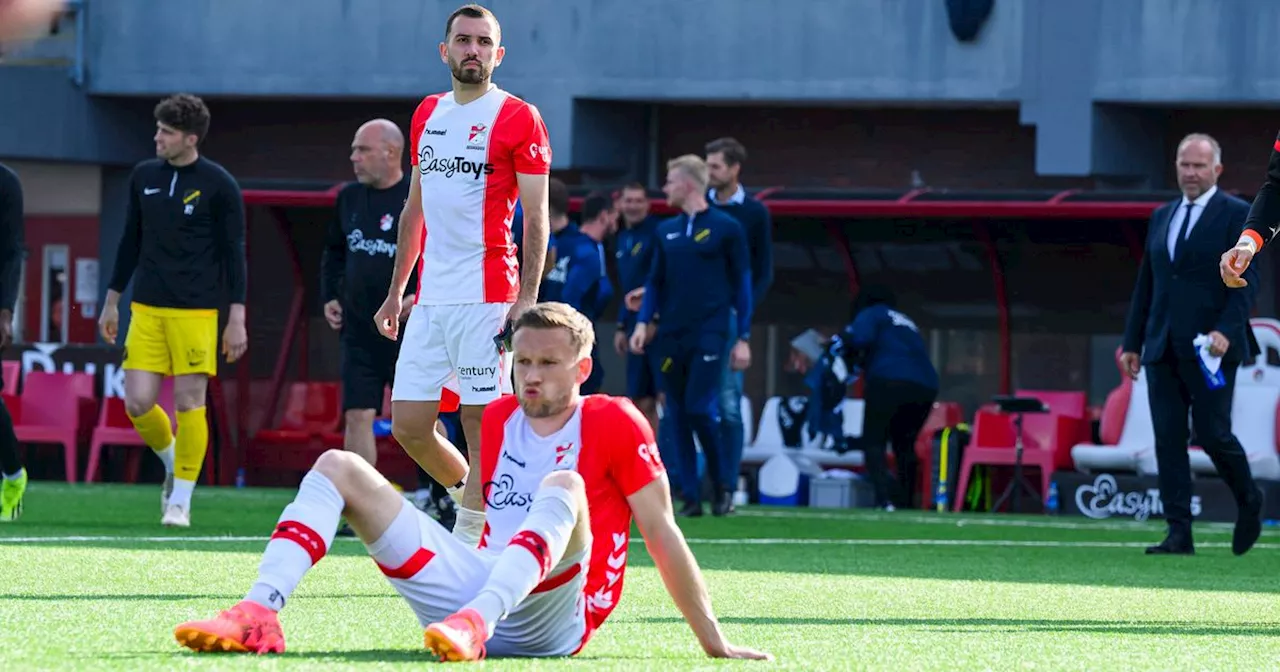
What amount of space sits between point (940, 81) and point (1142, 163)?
6.95ft

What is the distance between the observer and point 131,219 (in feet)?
43.1

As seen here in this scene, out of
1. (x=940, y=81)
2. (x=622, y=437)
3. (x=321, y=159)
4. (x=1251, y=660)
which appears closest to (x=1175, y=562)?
(x=1251, y=660)

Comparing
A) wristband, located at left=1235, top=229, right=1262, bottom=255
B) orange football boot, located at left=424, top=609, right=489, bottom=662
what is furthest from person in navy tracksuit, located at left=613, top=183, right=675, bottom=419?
orange football boot, located at left=424, top=609, right=489, bottom=662

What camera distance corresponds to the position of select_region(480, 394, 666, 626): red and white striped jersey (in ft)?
19.9

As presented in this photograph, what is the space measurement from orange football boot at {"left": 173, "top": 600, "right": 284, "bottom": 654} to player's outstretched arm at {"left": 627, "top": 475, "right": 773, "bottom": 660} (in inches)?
36.5

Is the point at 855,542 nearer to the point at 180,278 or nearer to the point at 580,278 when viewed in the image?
the point at 580,278

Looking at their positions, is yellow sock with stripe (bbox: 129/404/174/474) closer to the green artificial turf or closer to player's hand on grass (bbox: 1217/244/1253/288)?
the green artificial turf

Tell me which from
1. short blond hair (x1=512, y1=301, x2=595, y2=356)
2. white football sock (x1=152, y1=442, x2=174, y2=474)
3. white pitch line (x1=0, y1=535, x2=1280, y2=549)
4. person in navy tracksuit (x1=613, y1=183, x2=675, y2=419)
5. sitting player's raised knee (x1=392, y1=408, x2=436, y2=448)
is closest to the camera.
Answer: short blond hair (x1=512, y1=301, x2=595, y2=356)

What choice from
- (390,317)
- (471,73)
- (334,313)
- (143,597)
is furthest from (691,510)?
(143,597)

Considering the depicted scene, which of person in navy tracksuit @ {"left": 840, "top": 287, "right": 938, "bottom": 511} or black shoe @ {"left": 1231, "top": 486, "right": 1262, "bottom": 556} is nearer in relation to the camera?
black shoe @ {"left": 1231, "top": 486, "right": 1262, "bottom": 556}

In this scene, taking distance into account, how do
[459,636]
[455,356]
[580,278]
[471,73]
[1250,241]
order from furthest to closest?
[580,278], [455,356], [471,73], [1250,241], [459,636]

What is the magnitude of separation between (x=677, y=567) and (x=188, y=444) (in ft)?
24.7

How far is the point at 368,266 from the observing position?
1259cm

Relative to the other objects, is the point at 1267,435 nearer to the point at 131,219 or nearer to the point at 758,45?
the point at 758,45
